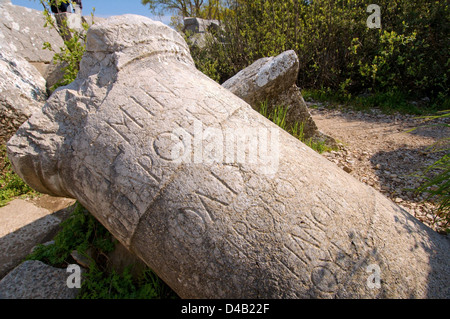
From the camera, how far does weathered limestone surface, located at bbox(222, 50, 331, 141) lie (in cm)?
314

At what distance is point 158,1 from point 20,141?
18617 millimetres

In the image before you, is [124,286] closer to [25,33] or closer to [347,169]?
[347,169]

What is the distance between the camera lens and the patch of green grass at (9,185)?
3010 millimetres

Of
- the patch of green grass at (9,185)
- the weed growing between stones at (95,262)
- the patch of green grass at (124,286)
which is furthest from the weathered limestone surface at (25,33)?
the patch of green grass at (124,286)

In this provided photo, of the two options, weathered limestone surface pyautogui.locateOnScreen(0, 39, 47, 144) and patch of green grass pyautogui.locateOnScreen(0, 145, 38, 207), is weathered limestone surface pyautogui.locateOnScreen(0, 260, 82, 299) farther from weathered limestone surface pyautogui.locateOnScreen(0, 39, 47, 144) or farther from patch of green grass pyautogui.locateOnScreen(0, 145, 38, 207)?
weathered limestone surface pyautogui.locateOnScreen(0, 39, 47, 144)

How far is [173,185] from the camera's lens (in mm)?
1302

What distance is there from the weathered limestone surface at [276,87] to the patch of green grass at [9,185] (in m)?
2.56

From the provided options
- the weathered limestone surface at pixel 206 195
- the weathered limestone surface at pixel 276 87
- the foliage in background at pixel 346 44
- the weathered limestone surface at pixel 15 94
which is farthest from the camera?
the foliage in background at pixel 346 44

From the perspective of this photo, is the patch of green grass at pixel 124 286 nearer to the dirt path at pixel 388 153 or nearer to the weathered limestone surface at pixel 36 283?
the weathered limestone surface at pixel 36 283

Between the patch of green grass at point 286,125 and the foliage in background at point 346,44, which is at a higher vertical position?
the foliage in background at point 346,44

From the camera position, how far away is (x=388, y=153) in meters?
3.26

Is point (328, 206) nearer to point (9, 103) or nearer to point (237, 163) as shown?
point (237, 163)

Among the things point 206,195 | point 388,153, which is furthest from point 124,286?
point 388,153
